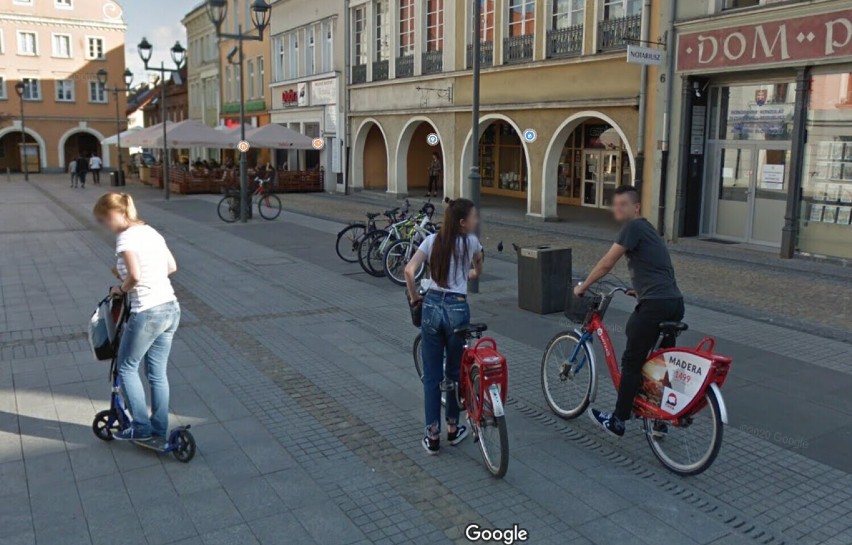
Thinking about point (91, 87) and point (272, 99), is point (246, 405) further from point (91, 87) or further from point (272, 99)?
point (91, 87)

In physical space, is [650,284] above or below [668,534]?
above

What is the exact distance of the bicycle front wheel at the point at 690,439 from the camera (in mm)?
4609

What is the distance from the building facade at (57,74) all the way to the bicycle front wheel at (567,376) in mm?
53528

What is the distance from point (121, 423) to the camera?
5133mm

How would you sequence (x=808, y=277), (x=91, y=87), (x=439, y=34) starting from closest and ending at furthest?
(x=808, y=277)
(x=439, y=34)
(x=91, y=87)

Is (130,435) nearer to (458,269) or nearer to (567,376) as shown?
(458,269)

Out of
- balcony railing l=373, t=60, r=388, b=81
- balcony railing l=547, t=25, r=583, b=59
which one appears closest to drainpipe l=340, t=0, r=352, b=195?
balcony railing l=373, t=60, r=388, b=81

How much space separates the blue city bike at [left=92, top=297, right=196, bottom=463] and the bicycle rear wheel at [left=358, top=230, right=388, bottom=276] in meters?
7.03

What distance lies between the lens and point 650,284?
16.2ft

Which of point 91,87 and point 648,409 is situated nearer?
point 648,409

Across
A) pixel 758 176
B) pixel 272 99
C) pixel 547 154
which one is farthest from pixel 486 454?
pixel 272 99

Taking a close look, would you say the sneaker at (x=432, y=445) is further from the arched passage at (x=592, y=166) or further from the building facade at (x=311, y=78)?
the building facade at (x=311, y=78)

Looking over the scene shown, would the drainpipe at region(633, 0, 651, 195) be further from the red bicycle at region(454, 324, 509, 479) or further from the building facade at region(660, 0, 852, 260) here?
the red bicycle at region(454, 324, 509, 479)

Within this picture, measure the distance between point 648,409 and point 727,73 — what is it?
1201cm
